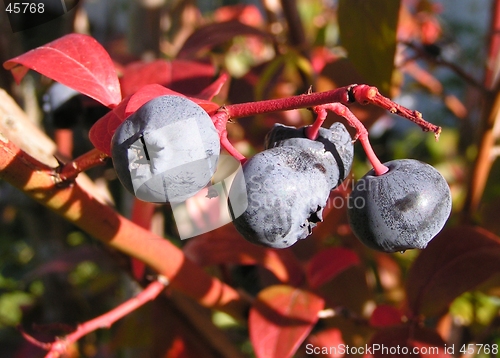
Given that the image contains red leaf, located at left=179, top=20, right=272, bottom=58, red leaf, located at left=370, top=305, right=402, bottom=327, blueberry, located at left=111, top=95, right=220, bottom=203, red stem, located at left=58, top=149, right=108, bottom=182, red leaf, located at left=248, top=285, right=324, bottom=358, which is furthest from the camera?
red leaf, located at left=179, top=20, right=272, bottom=58

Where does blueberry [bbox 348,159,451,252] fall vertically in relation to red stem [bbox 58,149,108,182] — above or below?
below

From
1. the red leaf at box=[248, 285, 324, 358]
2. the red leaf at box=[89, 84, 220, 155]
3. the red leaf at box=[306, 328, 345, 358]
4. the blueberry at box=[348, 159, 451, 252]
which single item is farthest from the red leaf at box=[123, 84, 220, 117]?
the red leaf at box=[306, 328, 345, 358]

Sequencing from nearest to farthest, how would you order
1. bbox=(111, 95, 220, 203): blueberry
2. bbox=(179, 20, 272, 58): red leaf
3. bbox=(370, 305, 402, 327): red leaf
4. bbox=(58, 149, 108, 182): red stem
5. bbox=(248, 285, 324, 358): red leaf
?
bbox=(111, 95, 220, 203): blueberry, bbox=(58, 149, 108, 182): red stem, bbox=(248, 285, 324, 358): red leaf, bbox=(370, 305, 402, 327): red leaf, bbox=(179, 20, 272, 58): red leaf

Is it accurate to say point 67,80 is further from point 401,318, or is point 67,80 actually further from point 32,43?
point 32,43

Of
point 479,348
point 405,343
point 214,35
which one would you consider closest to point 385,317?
point 405,343

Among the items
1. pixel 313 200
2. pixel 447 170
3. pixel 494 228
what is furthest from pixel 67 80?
pixel 447 170

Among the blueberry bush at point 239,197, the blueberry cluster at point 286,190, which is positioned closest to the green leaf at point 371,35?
the blueberry bush at point 239,197

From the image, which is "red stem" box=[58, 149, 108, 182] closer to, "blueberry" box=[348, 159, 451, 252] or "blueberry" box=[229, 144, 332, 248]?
"blueberry" box=[229, 144, 332, 248]
